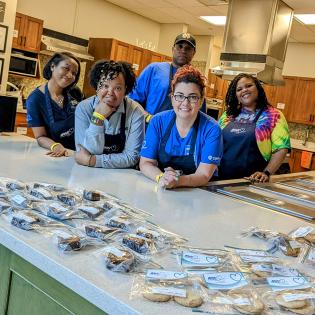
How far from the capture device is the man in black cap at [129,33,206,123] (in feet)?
8.98

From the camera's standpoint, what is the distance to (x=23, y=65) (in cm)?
534

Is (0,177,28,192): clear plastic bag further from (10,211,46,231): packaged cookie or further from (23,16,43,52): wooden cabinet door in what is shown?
(23,16,43,52): wooden cabinet door

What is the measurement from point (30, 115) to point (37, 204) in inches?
52.5

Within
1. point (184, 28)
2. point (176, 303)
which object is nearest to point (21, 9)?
point (184, 28)

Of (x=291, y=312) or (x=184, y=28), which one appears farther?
(x=184, y=28)

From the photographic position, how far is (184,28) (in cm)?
738

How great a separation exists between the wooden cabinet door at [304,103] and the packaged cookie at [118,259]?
6540 millimetres

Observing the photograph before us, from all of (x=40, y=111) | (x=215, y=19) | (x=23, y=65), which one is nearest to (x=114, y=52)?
(x=23, y=65)

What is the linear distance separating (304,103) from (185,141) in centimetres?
559

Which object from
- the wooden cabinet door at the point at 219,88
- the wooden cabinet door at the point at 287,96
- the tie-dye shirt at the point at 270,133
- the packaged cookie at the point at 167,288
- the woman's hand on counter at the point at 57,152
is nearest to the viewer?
the packaged cookie at the point at 167,288

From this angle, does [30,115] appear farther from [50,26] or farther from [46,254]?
[50,26]

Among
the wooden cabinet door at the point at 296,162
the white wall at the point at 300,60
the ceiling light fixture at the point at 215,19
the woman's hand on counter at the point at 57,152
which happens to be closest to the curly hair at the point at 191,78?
the woman's hand on counter at the point at 57,152

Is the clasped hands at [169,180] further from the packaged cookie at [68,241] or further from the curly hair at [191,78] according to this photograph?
the packaged cookie at [68,241]

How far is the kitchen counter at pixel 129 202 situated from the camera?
733 millimetres
